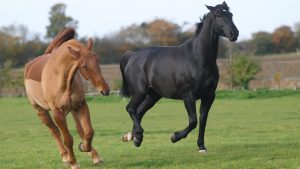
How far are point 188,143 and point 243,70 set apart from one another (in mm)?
39078

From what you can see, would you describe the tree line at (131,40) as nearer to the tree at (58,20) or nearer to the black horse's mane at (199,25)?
the tree at (58,20)

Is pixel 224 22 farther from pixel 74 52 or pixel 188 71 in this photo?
pixel 74 52

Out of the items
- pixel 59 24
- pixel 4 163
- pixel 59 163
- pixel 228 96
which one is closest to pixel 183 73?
pixel 59 163

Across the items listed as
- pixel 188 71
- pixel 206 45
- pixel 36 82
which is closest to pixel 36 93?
pixel 36 82

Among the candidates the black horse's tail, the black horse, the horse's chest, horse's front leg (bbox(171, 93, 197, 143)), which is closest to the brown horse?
horse's front leg (bbox(171, 93, 197, 143))

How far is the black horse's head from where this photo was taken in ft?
36.1

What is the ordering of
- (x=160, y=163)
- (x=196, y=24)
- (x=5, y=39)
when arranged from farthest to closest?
1. (x=5, y=39)
2. (x=196, y=24)
3. (x=160, y=163)

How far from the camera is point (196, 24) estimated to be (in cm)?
1205

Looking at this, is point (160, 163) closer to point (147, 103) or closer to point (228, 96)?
point (147, 103)

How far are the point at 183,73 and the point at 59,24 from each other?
7258cm

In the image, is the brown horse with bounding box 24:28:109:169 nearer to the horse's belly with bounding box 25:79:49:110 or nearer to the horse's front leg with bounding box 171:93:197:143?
the horse's belly with bounding box 25:79:49:110

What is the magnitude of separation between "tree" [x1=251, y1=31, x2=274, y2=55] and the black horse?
219 ft

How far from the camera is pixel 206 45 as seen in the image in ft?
37.6

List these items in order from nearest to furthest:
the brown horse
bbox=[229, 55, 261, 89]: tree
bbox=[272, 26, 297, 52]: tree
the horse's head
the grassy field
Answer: the horse's head < the brown horse < the grassy field < bbox=[229, 55, 261, 89]: tree < bbox=[272, 26, 297, 52]: tree
